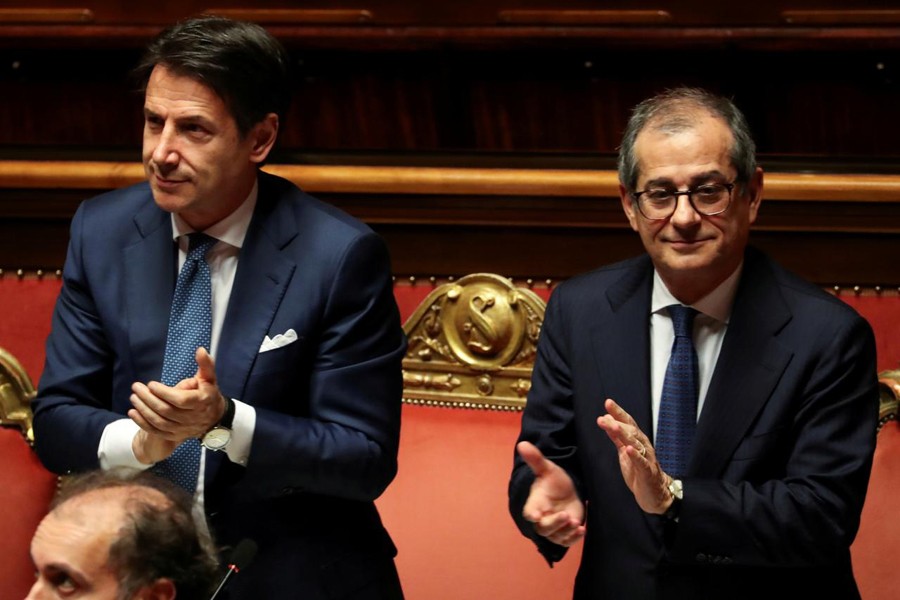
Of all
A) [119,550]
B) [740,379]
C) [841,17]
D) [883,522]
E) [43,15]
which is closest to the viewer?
[119,550]

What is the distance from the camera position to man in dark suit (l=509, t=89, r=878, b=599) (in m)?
0.69

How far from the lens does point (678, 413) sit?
0.73 m

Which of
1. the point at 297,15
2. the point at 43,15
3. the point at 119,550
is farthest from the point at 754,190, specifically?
the point at 43,15

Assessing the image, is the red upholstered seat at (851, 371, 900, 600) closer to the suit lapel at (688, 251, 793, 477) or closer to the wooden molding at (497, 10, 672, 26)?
the suit lapel at (688, 251, 793, 477)

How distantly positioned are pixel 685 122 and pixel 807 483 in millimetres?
193

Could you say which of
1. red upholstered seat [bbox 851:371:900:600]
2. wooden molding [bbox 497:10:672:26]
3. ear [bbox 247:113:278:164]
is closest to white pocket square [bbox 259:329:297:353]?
ear [bbox 247:113:278:164]

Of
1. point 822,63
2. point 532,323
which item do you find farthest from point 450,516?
point 822,63

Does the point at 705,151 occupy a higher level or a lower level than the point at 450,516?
higher

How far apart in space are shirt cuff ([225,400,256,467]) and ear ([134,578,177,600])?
12 centimetres

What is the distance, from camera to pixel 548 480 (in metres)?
0.70

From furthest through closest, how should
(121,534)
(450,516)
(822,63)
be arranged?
(822,63) → (450,516) → (121,534)

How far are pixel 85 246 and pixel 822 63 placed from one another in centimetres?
87

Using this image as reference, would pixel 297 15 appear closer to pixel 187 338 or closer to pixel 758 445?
pixel 187 338

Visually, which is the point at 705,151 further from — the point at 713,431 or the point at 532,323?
the point at 532,323
